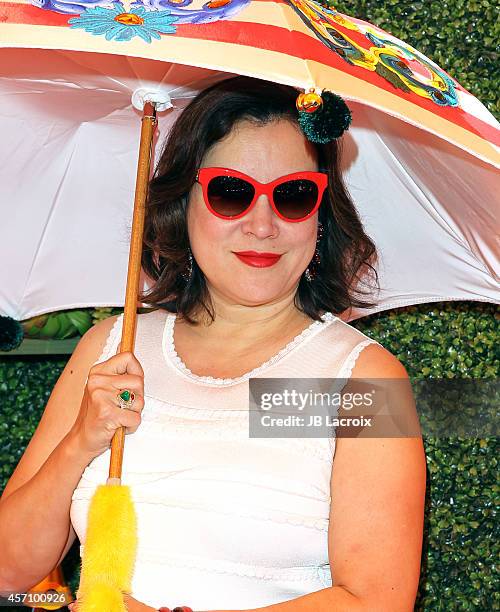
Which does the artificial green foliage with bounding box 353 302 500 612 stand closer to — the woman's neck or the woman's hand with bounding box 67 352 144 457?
the woman's neck

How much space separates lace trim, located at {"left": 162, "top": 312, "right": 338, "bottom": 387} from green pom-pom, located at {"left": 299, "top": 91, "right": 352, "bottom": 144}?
1.76 ft

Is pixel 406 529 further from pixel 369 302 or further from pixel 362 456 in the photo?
pixel 369 302

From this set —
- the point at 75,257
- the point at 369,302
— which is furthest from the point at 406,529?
the point at 75,257

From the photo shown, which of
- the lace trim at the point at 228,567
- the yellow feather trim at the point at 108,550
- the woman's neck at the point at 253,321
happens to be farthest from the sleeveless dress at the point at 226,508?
the woman's neck at the point at 253,321

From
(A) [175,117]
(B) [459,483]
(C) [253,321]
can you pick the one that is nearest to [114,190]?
(A) [175,117]

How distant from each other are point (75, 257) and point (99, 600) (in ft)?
3.52

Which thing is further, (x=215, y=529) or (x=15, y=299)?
(x=15, y=299)

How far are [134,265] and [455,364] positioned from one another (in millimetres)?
1469

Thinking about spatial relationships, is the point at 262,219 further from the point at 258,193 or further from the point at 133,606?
the point at 133,606

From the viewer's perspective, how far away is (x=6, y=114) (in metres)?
2.58

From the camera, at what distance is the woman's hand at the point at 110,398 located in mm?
2113

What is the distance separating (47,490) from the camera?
90.3 inches

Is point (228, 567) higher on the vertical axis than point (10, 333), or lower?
lower

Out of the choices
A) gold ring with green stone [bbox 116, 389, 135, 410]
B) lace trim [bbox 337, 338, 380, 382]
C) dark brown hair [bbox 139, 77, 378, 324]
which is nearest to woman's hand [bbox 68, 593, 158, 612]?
gold ring with green stone [bbox 116, 389, 135, 410]
